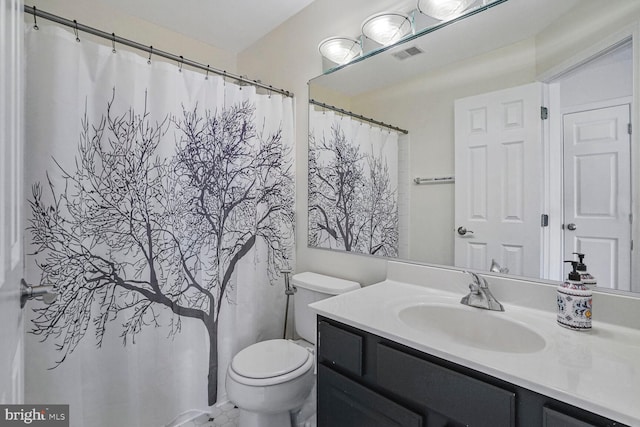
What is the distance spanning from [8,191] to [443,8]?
5.19 ft

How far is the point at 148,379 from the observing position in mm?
1495

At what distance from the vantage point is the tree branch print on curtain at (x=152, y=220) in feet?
4.15

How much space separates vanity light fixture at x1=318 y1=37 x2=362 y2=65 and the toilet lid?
61.6 inches

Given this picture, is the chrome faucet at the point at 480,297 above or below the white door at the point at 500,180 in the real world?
below

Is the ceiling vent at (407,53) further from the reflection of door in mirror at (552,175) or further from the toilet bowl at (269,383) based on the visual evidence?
the toilet bowl at (269,383)

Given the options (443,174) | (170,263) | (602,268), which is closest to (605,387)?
(602,268)

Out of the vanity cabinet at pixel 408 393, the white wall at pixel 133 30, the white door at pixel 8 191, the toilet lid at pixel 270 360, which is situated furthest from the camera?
the white wall at pixel 133 30

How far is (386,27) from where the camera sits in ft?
4.84

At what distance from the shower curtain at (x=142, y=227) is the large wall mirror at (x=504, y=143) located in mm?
620

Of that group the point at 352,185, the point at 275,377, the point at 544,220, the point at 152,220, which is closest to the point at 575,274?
the point at 544,220

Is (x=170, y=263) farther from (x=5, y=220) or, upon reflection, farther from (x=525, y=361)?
(x=525, y=361)

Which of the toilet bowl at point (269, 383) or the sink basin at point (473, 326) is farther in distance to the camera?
the toilet bowl at point (269, 383)

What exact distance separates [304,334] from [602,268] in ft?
4.35

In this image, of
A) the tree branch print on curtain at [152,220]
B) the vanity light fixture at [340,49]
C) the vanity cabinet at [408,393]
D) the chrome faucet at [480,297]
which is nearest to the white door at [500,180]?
the chrome faucet at [480,297]
